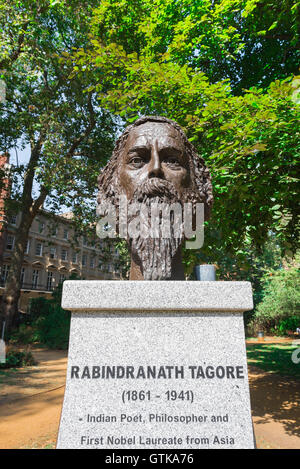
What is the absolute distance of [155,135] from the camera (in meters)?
3.24

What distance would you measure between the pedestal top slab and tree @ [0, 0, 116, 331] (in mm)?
7948

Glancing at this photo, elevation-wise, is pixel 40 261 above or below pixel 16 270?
above

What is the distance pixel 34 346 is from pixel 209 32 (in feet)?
57.7

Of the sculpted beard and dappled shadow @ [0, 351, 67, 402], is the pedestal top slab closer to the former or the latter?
the sculpted beard

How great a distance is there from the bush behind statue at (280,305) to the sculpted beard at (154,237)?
67.5ft

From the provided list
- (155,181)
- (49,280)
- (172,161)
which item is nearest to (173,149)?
(172,161)

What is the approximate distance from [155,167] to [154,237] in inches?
26.5

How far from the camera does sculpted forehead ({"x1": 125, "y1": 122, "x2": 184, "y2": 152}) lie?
3.20 m

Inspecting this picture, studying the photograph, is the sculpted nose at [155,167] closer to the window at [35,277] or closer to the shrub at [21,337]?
the shrub at [21,337]

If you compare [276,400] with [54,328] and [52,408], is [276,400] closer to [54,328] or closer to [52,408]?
[52,408]

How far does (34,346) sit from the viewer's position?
60.6 ft

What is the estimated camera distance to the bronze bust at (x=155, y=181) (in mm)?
2895

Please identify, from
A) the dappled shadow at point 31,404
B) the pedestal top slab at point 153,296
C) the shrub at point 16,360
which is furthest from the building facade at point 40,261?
the pedestal top slab at point 153,296
